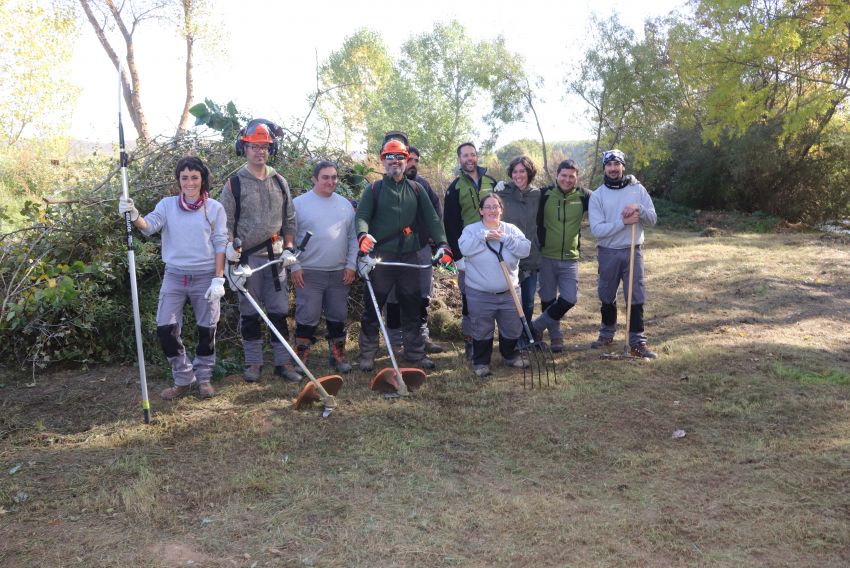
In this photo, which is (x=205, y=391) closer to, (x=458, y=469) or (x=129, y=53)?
(x=458, y=469)

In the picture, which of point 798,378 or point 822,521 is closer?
point 822,521

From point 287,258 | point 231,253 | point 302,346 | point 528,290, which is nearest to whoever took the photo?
point 231,253

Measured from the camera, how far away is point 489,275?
5723 millimetres

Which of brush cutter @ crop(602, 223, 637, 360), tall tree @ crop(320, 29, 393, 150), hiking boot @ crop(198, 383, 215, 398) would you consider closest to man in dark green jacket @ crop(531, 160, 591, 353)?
brush cutter @ crop(602, 223, 637, 360)

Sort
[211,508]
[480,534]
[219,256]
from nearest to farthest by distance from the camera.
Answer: [480,534], [211,508], [219,256]

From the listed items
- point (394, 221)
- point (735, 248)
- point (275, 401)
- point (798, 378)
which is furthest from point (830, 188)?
point (275, 401)

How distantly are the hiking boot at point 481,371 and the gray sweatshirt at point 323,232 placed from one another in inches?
55.8

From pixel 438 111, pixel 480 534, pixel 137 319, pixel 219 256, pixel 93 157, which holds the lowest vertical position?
pixel 480 534

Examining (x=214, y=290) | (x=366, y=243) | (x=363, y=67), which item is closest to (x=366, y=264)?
(x=366, y=243)

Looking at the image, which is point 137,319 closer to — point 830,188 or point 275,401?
point 275,401

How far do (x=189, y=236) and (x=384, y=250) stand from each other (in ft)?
5.47

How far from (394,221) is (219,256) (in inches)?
60.5

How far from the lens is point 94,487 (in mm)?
3971

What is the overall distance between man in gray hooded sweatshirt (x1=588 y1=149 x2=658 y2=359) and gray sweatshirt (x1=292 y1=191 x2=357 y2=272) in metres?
2.31
